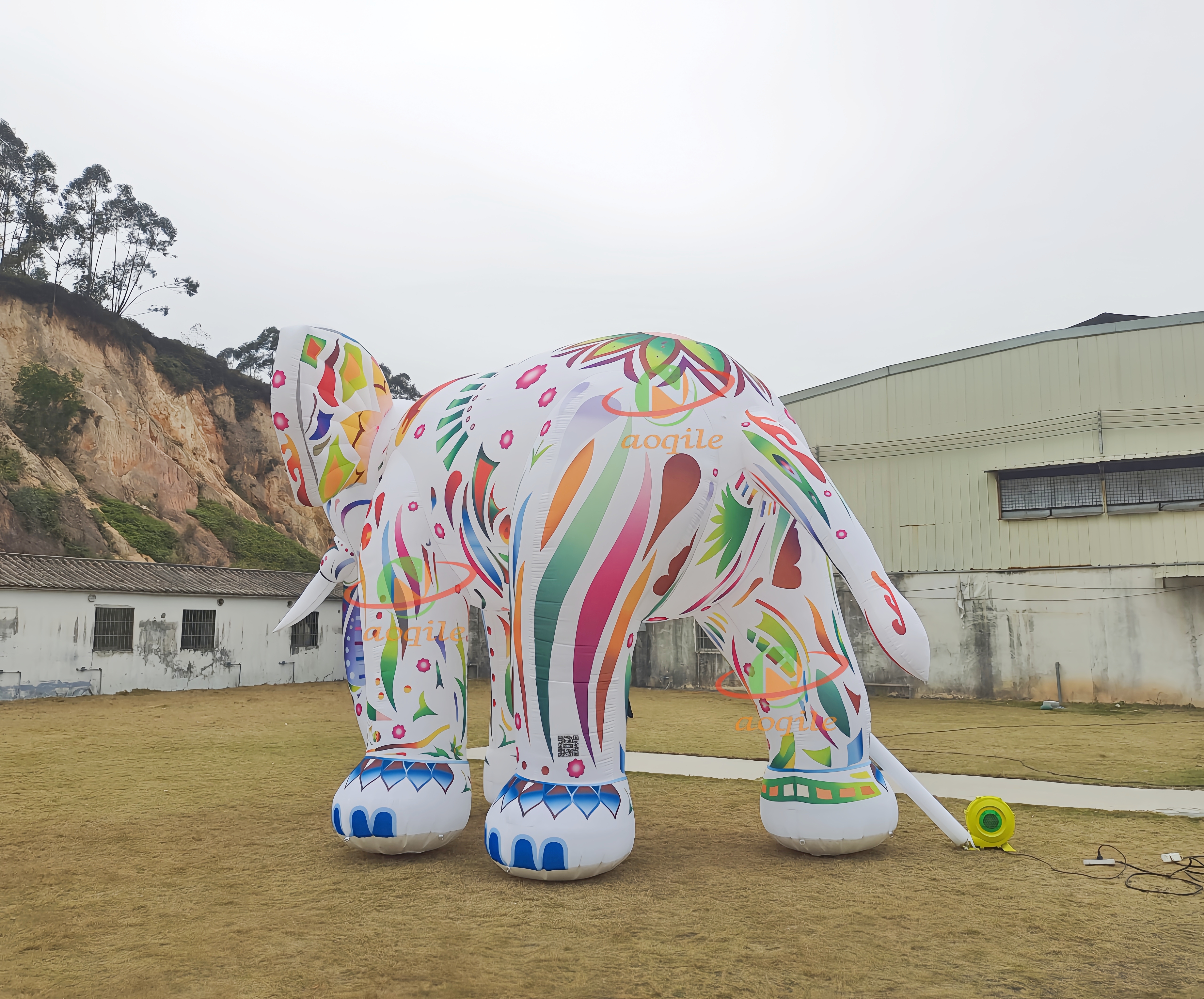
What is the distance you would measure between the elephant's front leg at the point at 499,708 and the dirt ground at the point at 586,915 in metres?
0.34

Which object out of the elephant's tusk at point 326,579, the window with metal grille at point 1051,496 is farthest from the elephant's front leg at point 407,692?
the window with metal grille at point 1051,496

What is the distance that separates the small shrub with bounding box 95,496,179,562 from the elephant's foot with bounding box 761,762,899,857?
77.4 ft

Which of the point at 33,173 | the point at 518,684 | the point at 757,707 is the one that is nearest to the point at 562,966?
the point at 518,684

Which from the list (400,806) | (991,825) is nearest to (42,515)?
(400,806)

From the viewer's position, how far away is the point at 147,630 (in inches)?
644

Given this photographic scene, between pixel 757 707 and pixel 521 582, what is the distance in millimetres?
1389

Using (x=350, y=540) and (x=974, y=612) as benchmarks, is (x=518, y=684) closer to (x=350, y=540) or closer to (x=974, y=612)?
(x=350, y=540)

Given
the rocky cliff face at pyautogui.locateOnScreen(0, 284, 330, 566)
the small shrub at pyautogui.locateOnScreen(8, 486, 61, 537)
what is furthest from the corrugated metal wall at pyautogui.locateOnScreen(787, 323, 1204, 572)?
the small shrub at pyautogui.locateOnScreen(8, 486, 61, 537)

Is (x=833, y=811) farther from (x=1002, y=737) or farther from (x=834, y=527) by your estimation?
(x=1002, y=737)

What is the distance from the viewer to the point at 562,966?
2.81 m

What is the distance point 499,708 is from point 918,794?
7.05 ft

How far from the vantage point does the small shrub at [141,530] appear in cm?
2447

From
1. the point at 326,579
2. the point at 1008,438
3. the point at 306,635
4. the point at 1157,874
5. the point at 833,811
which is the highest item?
the point at 1008,438

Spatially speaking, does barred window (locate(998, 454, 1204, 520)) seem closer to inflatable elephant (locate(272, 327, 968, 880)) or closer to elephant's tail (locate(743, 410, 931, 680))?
inflatable elephant (locate(272, 327, 968, 880))
